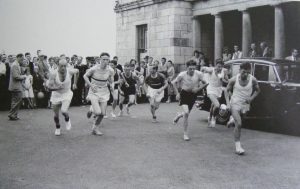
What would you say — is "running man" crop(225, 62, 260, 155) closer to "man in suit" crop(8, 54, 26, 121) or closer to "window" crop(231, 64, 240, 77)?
"window" crop(231, 64, 240, 77)

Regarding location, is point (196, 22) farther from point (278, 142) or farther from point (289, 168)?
point (289, 168)

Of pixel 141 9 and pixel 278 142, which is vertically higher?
pixel 141 9

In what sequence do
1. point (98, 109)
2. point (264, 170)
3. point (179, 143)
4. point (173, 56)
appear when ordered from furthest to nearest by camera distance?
point (173, 56) → point (98, 109) → point (179, 143) → point (264, 170)

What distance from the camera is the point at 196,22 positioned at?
23672 mm

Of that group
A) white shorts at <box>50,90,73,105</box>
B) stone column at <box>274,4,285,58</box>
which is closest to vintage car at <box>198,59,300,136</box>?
white shorts at <box>50,90,73,105</box>

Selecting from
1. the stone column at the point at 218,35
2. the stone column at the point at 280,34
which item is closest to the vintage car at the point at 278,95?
the stone column at the point at 280,34

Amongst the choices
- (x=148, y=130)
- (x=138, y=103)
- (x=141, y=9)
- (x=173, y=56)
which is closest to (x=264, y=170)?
(x=148, y=130)

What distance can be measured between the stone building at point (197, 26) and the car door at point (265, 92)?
8.31 m

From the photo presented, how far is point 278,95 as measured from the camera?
11.6 m

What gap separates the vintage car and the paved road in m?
0.67

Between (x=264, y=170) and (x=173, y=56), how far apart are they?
16.0 meters

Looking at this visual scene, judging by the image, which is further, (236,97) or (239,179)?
(236,97)

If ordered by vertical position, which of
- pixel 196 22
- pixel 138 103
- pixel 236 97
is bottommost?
pixel 138 103

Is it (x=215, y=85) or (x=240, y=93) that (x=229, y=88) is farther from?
(x=215, y=85)
